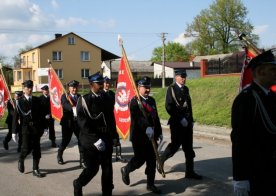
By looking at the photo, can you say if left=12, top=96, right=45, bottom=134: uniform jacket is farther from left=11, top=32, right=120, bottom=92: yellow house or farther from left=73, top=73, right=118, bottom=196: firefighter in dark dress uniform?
left=11, top=32, right=120, bottom=92: yellow house

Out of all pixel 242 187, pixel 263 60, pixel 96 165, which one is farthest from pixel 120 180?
pixel 263 60

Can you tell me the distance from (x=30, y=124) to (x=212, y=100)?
11.8m

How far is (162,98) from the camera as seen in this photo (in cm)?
2355

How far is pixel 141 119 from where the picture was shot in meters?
6.75

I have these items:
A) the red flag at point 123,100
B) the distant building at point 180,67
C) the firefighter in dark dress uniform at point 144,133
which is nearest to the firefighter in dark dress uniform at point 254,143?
the firefighter in dark dress uniform at point 144,133

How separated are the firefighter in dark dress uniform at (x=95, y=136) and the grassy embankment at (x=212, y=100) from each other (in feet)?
29.9

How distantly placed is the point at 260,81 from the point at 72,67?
210 feet

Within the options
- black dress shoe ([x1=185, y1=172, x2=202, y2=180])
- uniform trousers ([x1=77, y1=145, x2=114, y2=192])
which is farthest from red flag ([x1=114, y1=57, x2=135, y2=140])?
uniform trousers ([x1=77, y1=145, x2=114, y2=192])

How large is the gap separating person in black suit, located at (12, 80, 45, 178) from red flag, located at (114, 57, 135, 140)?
1.59 metres

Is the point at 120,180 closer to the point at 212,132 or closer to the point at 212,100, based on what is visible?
the point at 212,132

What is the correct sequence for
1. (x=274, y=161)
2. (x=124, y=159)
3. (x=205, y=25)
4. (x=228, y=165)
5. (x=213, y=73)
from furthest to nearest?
(x=205, y=25) < (x=213, y=73) < (x=124, y=159) < (x=228, y=165) < (x=274, y=161)

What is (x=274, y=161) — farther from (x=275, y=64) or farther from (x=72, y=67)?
(x=72, y=67)

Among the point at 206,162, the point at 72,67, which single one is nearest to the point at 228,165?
the point at 206,162

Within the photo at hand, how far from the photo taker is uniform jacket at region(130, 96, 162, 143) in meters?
6.71
